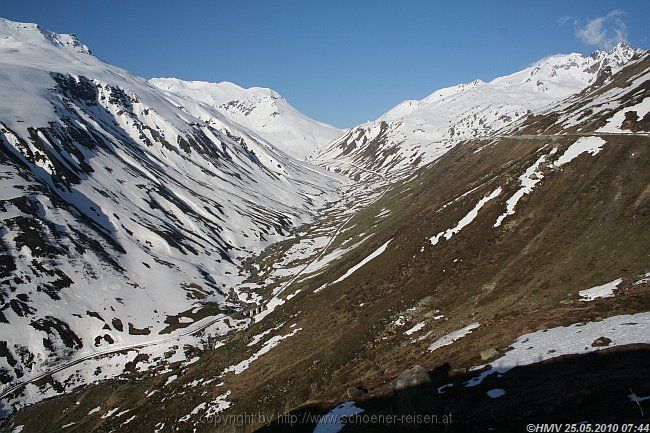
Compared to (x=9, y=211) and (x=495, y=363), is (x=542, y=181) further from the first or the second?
(x=9, y=211)

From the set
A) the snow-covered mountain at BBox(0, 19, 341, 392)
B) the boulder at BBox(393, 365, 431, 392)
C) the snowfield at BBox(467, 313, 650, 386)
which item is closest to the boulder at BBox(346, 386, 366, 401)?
the boulder at BBox(393, 365, 431, 392)

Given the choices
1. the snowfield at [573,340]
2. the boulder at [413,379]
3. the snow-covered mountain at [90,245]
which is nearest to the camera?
the boulder at [413,379]

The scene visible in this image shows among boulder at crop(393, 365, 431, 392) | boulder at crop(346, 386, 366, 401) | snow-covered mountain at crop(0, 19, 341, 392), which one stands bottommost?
boulder at crop(346, 386, 366, 401)

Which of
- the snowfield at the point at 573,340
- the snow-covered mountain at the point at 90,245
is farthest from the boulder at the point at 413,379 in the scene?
the snow-covered mountain at the point at 90,245

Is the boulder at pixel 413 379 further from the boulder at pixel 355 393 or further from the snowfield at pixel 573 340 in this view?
the boulder at pixel 355 393

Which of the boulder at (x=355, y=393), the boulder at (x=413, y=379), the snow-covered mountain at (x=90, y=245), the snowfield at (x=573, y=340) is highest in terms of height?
the snow-covered mountain at (x=90, y=245)

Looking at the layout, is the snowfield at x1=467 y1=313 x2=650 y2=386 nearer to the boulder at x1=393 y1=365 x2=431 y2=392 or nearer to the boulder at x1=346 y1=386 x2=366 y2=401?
the boulder at x1=393 y1=365 x2=431 y2=392

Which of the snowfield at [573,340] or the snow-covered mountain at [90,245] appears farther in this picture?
the snow-covered mountain at [90,245]

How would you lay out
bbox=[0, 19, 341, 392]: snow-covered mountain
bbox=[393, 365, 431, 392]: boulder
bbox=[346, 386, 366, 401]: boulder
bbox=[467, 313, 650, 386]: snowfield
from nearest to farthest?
bbox=[393, 365, 431, 392]: boulder → bbox=[467, 313, 650, 386]: snowfield → bbox=[346, 386, 366, 401]: boulder → bbox=[0, 19, 341, 392]: snow-covered mountain

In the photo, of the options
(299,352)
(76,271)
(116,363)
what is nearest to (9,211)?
(76,271)

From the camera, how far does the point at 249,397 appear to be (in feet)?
161

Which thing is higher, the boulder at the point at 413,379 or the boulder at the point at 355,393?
the boulder at the point at 413,379

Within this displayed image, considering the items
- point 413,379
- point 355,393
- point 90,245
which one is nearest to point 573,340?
point 413,379

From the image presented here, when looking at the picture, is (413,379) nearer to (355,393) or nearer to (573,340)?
(355,393)
